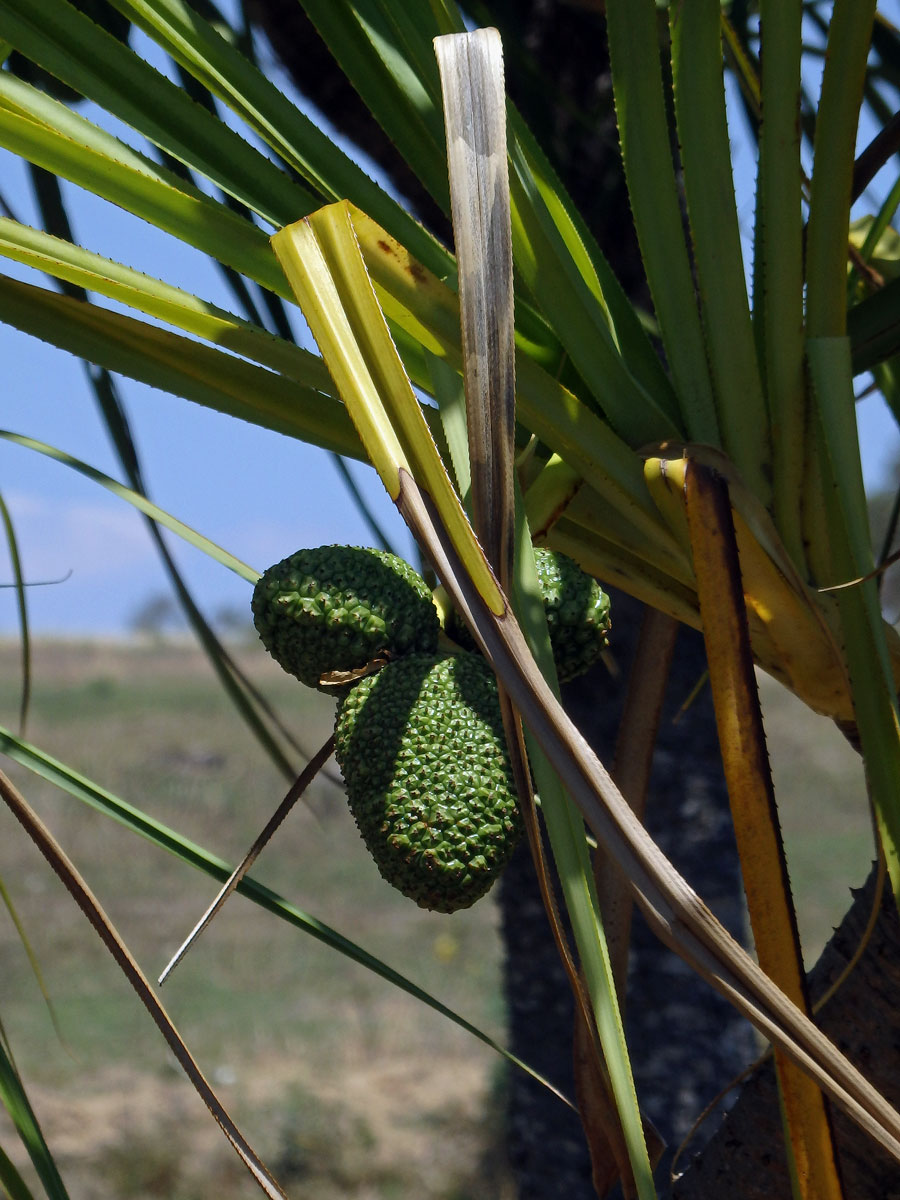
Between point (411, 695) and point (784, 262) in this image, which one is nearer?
point (411, 695)

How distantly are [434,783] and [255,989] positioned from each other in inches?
206

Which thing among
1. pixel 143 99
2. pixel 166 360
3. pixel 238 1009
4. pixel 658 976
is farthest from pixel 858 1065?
pixel 238 1009

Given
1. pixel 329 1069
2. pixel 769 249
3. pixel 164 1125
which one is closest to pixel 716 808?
pixel 769 249

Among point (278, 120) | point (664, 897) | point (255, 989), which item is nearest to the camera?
point (664, 897)

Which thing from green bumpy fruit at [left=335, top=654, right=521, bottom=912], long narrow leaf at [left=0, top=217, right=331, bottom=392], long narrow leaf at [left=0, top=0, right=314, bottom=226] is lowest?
green bumpy fruit at [left=335, top=654, right=521, bottom=912]

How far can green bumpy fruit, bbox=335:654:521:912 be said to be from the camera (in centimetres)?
46

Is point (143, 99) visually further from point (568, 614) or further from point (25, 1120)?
point (25, 1120)

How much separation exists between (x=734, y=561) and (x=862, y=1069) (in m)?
0.39

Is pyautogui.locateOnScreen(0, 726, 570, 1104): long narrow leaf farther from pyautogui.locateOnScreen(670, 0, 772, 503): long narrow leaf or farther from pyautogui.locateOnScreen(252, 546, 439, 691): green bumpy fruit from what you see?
pyautogui.locateOnScreen(670, 0, 772, 503): long narrow leaf

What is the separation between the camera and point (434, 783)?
1.53 ft

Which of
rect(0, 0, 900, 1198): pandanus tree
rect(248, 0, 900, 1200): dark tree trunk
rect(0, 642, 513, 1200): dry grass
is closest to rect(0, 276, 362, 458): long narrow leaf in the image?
rect(0, 0, 900, 1198): pandanus tree

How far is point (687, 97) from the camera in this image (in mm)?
602

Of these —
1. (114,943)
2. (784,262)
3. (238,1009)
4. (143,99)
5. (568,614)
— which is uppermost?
(784,262)

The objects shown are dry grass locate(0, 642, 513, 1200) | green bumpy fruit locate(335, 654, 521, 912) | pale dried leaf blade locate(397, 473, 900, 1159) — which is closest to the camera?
pale dried leaf blade locate(397, 473, 900, 1159)
